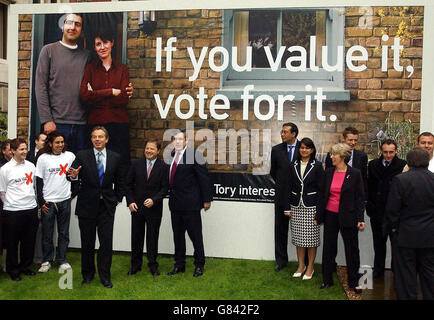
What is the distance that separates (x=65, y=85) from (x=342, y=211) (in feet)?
12.2

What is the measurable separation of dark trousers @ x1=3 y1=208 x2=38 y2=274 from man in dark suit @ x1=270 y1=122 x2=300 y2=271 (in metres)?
2.69

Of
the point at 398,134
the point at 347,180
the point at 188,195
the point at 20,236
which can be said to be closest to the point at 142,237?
the point at 188,195

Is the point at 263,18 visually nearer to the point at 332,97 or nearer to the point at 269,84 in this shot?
the point at 269,84

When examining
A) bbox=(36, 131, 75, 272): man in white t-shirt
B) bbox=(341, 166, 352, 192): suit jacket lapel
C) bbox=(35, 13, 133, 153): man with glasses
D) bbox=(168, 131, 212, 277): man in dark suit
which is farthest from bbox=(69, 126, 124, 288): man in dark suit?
bbox=(341, 166, 352, 192): suit jacket lapel

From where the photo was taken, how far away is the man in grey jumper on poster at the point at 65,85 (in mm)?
5973

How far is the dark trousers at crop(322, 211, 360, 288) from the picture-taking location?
15.5 ft

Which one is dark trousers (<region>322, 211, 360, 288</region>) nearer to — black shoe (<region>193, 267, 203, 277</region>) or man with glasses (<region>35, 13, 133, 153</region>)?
black shoe (<region>193, 267, 203, 277</region>)

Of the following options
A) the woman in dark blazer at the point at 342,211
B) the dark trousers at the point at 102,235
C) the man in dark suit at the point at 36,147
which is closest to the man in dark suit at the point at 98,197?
the dark trousers at the point at 102,235

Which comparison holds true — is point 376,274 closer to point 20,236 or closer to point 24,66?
point 20,236

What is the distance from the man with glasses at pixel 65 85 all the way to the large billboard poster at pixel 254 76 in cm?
7

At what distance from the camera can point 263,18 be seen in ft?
18.5

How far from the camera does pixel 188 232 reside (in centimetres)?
530

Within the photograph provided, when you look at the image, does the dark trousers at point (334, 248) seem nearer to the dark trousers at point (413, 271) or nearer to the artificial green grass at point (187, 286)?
the artificial green grass at point (187, 286)

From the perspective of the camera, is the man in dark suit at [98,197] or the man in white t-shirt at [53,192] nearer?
the man in dark suit at [98,197]
